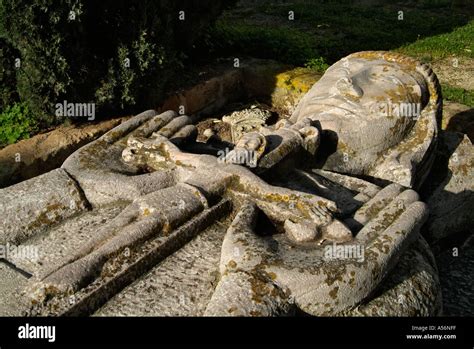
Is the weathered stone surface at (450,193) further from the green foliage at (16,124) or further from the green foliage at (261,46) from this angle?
→ the green foliage at (261,46)

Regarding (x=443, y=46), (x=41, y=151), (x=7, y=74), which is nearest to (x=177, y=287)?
(x=41, y=151)

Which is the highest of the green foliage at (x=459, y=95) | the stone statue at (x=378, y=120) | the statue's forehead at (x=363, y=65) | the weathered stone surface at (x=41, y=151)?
the statue's forehead at (x=363, y=65)

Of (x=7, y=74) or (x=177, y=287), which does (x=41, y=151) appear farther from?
(x=177, y=287)

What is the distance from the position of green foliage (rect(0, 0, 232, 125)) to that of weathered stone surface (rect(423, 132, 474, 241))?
3.96 meters

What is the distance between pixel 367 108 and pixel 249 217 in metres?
1.58

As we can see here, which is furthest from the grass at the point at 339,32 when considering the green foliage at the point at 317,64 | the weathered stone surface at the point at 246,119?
the weathered stone surface at the point at 246,119

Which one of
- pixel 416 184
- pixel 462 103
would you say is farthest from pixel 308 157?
pixel 462 103

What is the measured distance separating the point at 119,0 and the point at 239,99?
2.76m

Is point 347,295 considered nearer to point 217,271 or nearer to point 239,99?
point 217,271

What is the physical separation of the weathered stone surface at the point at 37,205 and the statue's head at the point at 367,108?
74.5 inches

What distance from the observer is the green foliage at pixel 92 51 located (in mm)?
6484

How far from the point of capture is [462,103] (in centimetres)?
848

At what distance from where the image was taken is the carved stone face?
4402 mm

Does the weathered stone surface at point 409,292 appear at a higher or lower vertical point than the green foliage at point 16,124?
lower
